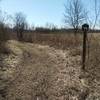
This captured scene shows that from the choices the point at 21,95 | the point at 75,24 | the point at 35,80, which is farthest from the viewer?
the point at 75,24

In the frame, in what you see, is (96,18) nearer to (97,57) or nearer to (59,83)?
(97,57)

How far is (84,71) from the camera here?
7758mm

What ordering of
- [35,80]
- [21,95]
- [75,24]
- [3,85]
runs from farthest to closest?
[75,24] < [35,80] < [3,85] < [21,95]

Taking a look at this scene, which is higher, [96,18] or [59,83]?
[96,18]

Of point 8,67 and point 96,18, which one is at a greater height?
point 96,18

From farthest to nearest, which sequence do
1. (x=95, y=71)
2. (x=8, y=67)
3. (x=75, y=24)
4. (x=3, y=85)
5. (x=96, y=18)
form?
(x=75, y=24)
(x=96, y=18)
(x=8, y=67)
(x=95, y=71)
(x=3, y=85)

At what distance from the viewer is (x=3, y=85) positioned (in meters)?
6.12

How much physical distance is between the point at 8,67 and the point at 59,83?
292 centimetres

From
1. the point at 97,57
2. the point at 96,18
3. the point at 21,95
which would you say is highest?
the point at 96,18

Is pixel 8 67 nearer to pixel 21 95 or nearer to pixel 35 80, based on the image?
pixel 35 80

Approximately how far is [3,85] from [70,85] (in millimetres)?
2047

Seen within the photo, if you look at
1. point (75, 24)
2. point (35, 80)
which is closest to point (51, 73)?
point (35, 80)

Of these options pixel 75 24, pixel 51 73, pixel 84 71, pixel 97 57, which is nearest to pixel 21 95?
pixel 51 73

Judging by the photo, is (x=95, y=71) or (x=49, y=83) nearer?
(x=49, y=83)
